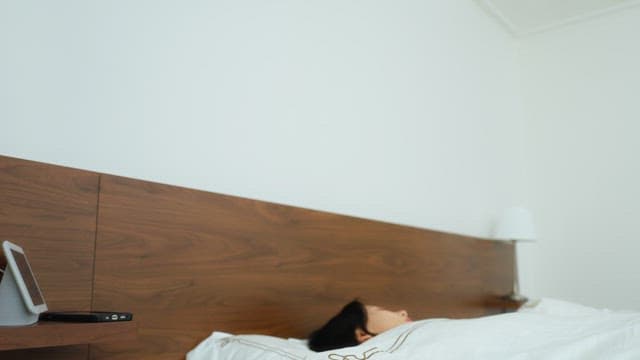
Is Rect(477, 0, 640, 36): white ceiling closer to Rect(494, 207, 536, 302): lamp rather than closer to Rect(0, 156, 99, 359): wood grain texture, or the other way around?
Rect(494, 207, 536, 302): lamp

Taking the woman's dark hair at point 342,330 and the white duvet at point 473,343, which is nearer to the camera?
the white duvet at point 473,343

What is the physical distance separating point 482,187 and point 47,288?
8.44ft

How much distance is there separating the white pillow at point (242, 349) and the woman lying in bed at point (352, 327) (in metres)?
0.18

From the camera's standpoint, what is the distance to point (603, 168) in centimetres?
340

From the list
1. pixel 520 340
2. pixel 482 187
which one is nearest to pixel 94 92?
pixel 520 340

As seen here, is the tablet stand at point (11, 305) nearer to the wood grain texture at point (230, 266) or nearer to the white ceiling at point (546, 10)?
the wood grain texture at point (230, 266)

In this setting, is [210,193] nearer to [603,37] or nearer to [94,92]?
[94,92]

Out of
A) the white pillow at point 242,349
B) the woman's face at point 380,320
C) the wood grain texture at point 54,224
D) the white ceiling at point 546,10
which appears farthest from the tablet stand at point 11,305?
the white ceiling at point 546,10

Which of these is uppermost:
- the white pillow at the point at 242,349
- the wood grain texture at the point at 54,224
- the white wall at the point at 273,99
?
the white wall at the point at 273,99

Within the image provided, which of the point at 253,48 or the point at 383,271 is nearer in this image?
the point at 253,48

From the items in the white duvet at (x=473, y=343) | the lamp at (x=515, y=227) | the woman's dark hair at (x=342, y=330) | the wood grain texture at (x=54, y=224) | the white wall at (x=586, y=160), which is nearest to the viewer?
the wood grain texture at (x=54, y=224)

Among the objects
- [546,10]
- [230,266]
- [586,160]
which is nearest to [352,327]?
[230,266]

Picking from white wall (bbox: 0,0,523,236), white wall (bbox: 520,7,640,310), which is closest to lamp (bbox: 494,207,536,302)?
white wall (bbox: 0,0,523,236)

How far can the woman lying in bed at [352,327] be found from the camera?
1669 mm
